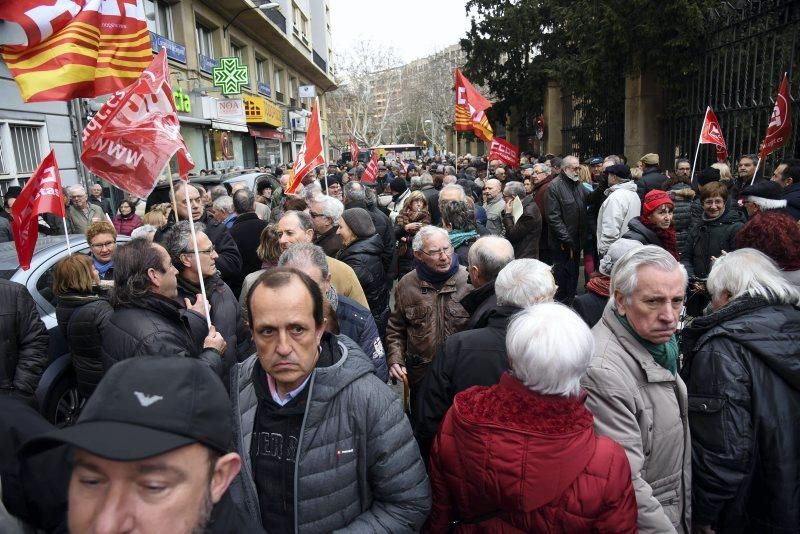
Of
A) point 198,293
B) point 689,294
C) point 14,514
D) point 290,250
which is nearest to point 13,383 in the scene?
point 198,293

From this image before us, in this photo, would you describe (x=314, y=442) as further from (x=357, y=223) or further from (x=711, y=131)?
(x=711, y=131)

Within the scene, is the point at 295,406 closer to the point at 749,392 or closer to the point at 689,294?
the point at 749,392

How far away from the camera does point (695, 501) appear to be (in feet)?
7.80

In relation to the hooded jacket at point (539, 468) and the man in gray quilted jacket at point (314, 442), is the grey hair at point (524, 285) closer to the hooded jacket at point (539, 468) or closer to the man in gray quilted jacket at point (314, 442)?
the hooded jacket at point (539, 468)

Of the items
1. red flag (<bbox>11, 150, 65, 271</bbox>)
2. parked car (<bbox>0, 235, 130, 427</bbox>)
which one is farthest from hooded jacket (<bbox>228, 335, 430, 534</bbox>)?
red flag (<bbox>11, 150, 65, 271</bbox>)

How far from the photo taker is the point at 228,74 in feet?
69.4

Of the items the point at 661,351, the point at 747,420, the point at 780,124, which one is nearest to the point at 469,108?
the point at 780,124

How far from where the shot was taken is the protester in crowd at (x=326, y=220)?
4.87 m

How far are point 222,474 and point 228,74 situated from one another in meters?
22.1

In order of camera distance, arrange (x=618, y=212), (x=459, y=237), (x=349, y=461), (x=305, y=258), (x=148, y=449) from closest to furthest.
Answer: (x=148, y=449), (x=349, y=461), (x=305, y=258), (x=459, y=237), (x=618, y=212)

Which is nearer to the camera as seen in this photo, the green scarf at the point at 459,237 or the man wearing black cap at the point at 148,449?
the man wearing black cap at the point at 148,449

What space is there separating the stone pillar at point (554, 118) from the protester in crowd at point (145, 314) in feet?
63.4

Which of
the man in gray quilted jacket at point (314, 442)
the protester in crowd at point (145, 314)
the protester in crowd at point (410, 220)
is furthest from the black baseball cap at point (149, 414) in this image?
the protester in crowd at point (410, 220)

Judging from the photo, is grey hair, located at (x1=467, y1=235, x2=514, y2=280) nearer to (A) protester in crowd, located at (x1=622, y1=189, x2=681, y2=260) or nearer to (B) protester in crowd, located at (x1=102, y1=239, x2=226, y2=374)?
(B) protester in crowd, located at (x1=102, y1=239, x2=226, y2=374)
